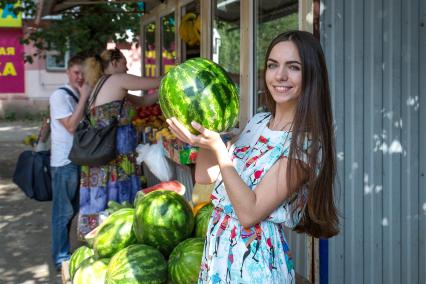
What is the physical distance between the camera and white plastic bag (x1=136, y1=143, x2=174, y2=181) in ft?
18.3

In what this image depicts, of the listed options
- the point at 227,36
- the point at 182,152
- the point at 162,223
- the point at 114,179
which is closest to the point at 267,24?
the point at 227,36

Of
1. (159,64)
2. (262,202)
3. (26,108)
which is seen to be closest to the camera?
(262,202)

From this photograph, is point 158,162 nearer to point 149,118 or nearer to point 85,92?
point 85,92

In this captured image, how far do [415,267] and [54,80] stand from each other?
69.1 feet

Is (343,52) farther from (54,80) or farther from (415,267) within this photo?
(54,80)

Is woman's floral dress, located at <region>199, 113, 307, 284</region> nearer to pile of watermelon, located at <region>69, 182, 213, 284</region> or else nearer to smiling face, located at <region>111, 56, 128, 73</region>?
pile of watermelon, located at <region>69, 182, 213, 284</region>

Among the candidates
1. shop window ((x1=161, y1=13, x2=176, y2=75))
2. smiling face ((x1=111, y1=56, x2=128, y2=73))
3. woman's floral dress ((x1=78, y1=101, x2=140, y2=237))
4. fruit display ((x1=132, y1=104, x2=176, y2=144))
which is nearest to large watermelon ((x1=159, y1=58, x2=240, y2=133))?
woman's floral dress ((x1=78, y1=101, x2=140, y2=237))

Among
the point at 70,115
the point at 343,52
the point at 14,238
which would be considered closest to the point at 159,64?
the point at 14,238

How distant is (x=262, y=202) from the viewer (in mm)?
1951

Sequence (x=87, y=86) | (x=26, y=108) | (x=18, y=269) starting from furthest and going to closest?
(x=26, y=108), (x=18, y=269), (x=87, y=86)

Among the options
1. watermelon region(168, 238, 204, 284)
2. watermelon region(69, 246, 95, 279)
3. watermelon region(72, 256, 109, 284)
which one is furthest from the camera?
watermelon region(69, 246, 95, 279)

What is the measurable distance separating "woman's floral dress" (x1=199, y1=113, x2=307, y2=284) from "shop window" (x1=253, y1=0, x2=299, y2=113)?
2.03m

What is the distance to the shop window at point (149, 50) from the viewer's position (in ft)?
30.4

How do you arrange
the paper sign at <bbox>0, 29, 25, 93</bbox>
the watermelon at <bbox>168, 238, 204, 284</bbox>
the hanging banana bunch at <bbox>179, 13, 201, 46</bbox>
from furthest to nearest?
1. the paper sign at <bbox>0, 29, 25, 93</bbox>
2. the hanging banana bunch at <bbox>179, 13, 201, 46</bbox>
3. the watermelon at <bbox>168, 238, 204, 284</bbox>
